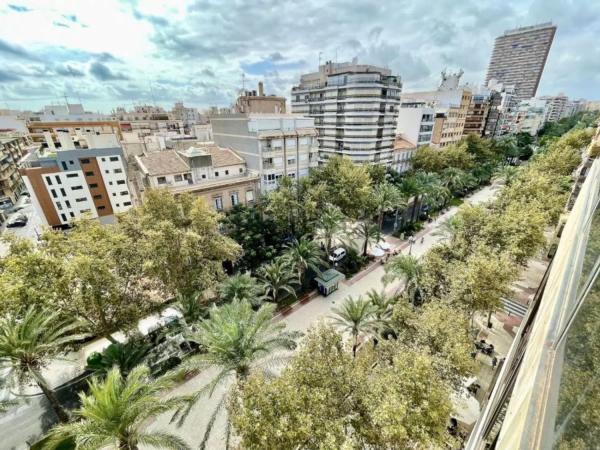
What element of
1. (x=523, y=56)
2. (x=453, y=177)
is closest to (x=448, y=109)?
(x=453, y=177)

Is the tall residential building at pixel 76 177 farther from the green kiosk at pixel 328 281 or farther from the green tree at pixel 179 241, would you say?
the green kiosk at pixel 328 281

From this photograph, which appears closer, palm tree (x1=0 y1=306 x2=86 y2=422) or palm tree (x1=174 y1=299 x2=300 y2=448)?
palm tree (x1=0 y1=306 x2=86 y2=422)

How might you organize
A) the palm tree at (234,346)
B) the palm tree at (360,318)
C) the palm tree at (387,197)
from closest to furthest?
the palm tree at (234,346) → the palm tree at (360,318) → the palm tree at (387,197)

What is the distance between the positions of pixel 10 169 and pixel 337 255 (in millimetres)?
70882

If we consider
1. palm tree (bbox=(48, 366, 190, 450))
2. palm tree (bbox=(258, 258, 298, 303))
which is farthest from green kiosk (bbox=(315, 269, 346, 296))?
palm tree (bbox=(48, 366, 190, 450))

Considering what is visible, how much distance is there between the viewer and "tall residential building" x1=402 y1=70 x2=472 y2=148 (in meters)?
59.2

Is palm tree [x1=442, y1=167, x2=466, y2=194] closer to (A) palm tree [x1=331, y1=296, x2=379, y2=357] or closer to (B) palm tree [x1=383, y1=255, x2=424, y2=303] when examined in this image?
(B) palm tree [x1=383, y1=255, x2=424, y2=303]

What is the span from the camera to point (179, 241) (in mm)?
17656

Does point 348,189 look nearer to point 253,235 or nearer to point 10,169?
point 253,235

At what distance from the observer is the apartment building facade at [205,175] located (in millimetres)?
27375

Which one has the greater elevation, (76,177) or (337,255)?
(76,177)

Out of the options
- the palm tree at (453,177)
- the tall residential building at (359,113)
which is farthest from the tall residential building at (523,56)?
the tall residential building at (359,113)

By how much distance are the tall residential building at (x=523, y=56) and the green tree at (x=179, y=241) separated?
181 m

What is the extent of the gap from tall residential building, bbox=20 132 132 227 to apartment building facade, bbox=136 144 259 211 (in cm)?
1899
